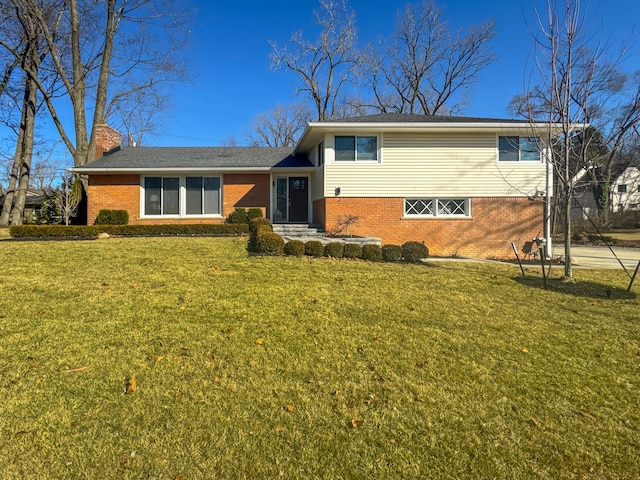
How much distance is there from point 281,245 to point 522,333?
6.05 meters

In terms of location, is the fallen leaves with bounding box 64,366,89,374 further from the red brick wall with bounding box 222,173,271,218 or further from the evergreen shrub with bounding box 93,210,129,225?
the evergreen shrub with bounding box 93,210,129,225

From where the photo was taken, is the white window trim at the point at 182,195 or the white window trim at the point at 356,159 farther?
the white window trim at the point at 182,195

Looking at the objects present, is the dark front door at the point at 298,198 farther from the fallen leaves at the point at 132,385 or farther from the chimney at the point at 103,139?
Result: the fallen leaves at the point at 132,385

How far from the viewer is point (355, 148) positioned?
42.3 feet

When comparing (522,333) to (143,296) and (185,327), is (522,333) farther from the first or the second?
(143,296)

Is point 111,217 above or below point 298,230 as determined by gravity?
above

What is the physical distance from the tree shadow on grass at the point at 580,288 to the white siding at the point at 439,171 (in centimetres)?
556

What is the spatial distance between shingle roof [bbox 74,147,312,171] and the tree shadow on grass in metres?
10.1

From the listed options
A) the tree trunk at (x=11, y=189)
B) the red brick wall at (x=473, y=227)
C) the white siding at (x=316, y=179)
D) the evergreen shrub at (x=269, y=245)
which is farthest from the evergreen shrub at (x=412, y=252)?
the tree trunk at (x=11, y=189)

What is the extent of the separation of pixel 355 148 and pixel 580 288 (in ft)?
25.6

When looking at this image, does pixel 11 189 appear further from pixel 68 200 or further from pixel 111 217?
pixel 111 217

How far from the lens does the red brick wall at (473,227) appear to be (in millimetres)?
13109

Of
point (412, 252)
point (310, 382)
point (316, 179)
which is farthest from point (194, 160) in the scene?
point (310, 382)

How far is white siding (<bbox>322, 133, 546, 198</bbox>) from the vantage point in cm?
1290
